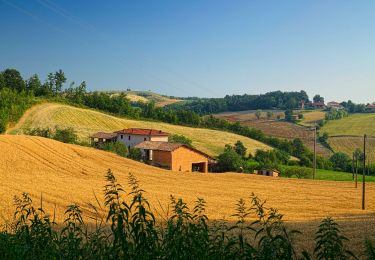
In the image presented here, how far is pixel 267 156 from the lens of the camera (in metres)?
81.0

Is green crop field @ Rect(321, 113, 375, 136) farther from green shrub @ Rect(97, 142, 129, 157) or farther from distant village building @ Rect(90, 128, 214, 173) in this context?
green shrub @ Rect(97, 142, 129, 157)

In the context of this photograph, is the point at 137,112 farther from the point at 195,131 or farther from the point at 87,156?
the point at 87,156

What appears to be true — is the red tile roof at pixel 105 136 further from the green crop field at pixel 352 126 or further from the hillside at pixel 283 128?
the green crop field at pixel 352 126

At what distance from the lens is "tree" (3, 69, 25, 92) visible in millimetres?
117188

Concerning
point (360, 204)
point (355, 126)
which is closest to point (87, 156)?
point (360, 204)

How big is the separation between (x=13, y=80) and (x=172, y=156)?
260ft

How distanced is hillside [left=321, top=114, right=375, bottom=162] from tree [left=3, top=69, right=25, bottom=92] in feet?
277

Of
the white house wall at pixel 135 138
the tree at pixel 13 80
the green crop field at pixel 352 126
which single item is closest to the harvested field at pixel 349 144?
the green crop field at pixel 352 126

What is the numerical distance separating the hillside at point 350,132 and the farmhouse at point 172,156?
4453cm

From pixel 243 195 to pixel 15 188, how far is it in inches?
775

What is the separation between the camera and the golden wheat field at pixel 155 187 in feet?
95.7

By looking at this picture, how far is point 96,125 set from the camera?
8769 cm

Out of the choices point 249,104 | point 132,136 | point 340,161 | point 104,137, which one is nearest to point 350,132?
point 340,161

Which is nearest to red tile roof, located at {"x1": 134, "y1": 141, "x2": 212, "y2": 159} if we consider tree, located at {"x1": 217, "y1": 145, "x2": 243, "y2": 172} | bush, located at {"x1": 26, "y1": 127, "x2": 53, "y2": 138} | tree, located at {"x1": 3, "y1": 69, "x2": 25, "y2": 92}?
tree, located at {"x1": 217, "y1": 145, "x2": 243, "y2": 172}
